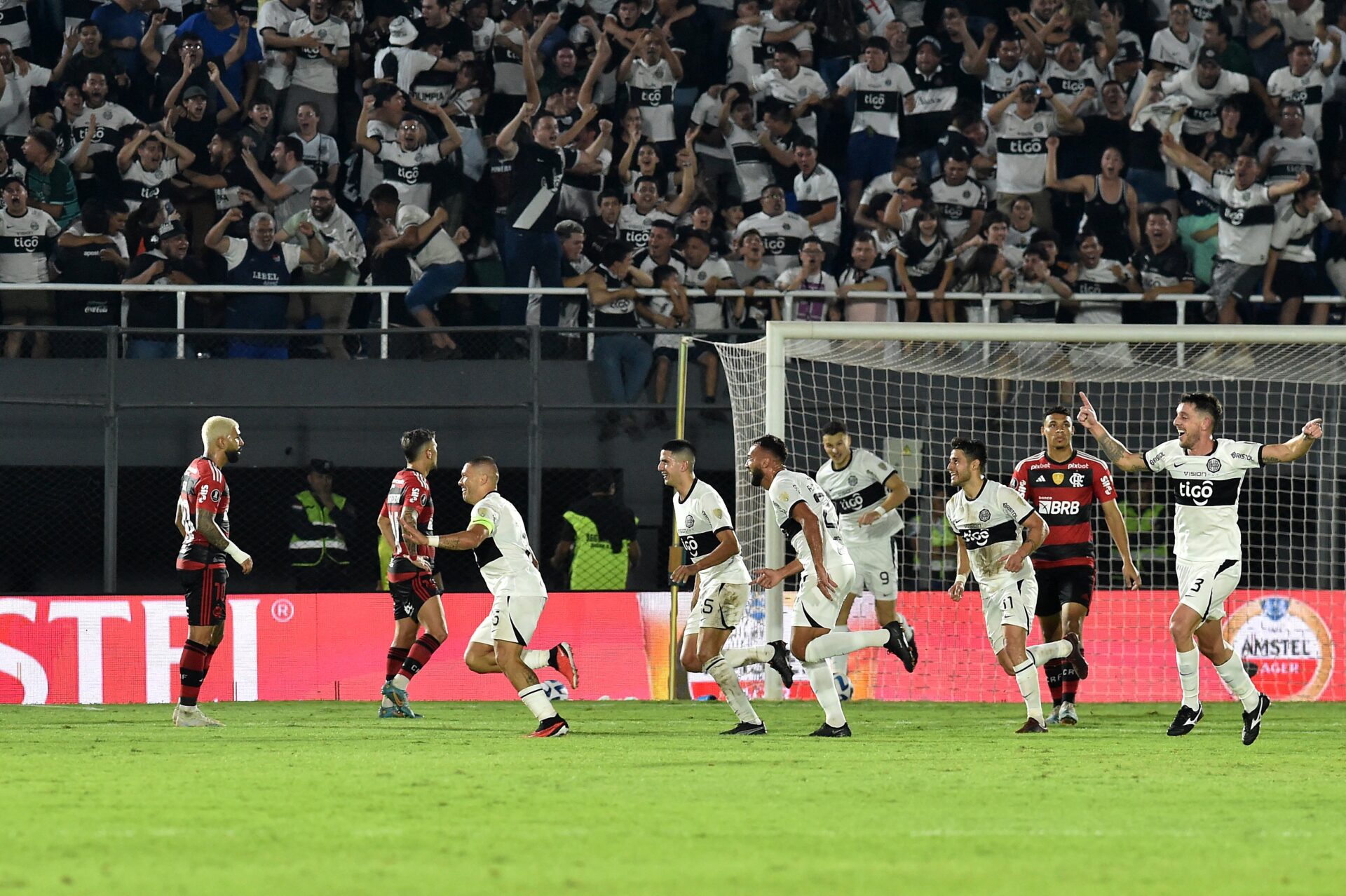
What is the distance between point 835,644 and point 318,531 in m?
6.88

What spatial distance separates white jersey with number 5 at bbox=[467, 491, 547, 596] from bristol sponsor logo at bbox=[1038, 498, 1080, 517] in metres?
4.15

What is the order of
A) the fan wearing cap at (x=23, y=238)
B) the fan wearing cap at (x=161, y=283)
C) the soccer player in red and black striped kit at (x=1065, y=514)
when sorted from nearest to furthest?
the soccer player in red and black striped kit at (x=1065, y=514) → the fan wearing cap at (x=161, y=283) → the fan wearing cap at (x=23, y=238)

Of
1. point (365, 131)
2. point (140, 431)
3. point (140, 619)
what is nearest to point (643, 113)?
point (365, 131)

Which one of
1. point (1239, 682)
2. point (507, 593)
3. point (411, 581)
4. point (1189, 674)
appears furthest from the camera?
point (411, 581)

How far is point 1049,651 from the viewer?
12.4 meters

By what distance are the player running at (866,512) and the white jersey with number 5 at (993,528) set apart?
8.71 ft

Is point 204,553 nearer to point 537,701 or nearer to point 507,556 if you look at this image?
point 507,556

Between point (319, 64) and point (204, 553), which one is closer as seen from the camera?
point (204, 553)

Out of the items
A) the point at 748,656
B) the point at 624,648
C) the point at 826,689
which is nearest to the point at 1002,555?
the point at 826,689

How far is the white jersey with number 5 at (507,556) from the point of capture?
37.6 feet

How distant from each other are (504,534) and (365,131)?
8.91m

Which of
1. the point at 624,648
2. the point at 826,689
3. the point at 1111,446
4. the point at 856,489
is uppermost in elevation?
the point at 1111,446

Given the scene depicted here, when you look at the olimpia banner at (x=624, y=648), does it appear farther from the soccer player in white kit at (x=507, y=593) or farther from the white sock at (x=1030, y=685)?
the soccer player in white kit at (x=507, y=593)

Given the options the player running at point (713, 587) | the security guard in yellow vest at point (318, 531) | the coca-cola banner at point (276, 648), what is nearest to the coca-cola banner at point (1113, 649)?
the coca-cola banner at point (276, 648)
